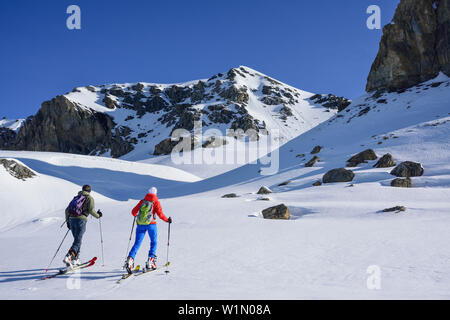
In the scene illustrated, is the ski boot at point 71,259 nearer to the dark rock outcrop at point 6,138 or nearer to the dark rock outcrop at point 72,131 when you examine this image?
the dark rock outcrop at point 72,131

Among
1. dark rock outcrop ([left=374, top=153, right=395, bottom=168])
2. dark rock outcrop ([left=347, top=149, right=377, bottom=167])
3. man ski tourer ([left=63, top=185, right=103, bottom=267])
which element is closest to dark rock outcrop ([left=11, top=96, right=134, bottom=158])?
dark rock outcrop ([left=347, top=149, right=377, bottom=167])

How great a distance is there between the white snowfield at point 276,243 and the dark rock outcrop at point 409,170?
→ 99cm

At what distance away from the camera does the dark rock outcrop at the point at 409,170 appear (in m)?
17.8

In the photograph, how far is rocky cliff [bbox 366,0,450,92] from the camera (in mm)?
41844

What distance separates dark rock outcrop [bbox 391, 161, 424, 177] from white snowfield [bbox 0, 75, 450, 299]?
0.99m

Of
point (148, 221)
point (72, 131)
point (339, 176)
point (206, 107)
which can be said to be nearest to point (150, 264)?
point (148, 221)

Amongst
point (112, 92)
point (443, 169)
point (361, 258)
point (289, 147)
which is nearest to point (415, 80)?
point (289, 147)

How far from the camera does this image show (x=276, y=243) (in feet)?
26.0

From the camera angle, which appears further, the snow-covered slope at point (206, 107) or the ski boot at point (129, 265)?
the snow-covered slope at point (206, 107)

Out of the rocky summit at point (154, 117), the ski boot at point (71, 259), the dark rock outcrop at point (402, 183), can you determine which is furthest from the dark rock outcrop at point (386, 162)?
the rocky summit at point (154, 117)

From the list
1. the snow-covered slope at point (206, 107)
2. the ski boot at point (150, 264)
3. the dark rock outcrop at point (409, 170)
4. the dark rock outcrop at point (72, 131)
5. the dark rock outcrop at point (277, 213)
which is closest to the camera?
the ski boot at point (150, 264)

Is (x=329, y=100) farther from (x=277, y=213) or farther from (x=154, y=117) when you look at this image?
(x=277, y=213)

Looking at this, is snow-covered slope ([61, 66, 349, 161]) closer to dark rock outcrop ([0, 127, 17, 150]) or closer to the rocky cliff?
the rocky cliff

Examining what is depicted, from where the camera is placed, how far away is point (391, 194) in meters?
14.7
